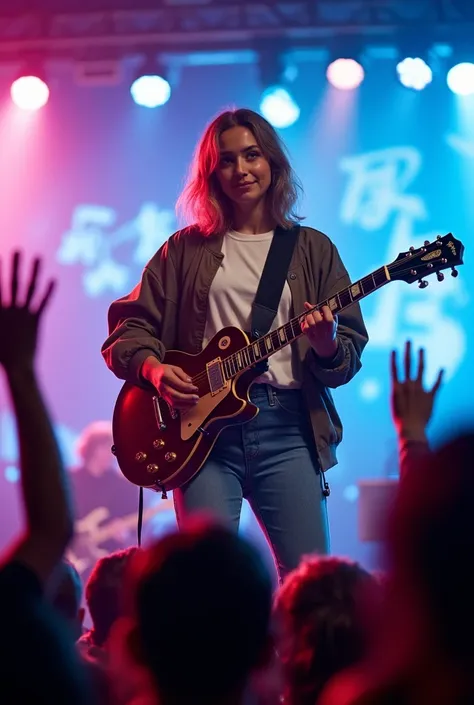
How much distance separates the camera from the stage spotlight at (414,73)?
7.91 meters

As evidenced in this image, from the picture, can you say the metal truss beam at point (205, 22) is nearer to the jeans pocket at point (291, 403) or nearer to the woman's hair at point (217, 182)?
the woman's hair at point (217, 182)

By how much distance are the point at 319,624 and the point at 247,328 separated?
1694mm

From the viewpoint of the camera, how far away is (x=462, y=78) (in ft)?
26.3

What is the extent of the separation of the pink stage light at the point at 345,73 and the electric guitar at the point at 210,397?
4837 mm

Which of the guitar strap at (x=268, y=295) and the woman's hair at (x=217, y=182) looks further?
the woman's hair at (x=217, y=182)

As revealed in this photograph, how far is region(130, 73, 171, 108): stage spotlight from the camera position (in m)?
8.13

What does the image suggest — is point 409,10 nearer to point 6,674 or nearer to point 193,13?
point 193,13

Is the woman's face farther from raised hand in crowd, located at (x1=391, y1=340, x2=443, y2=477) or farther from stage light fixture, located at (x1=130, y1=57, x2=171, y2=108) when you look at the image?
stage light fixture, located at (x1=130, y1=57, x2=171, y2=108)

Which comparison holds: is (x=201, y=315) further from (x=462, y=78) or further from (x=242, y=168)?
(x=462, y=78)

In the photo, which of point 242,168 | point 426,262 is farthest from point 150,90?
point 426,262

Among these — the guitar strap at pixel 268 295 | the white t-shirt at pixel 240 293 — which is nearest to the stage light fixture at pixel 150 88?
the white t-shirt at pixel 240 293

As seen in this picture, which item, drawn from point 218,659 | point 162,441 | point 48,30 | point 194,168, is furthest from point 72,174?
point 218,659

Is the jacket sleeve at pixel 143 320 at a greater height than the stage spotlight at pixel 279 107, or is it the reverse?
the stage spotlight at pixel 279 107

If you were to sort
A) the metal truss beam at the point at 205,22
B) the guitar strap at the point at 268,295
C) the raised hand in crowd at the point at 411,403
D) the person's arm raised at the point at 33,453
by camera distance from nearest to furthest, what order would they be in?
the person's arm raised at the point at 33,453
the raised hand in crowd at the point at 411,403
the guitar strap at the point at 268,295
the metal truss beam at the point at 205,22
